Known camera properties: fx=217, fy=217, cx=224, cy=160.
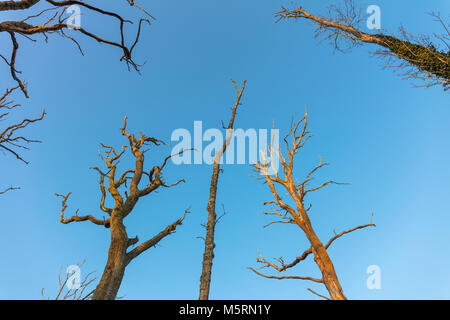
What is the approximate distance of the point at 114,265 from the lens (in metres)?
5.24

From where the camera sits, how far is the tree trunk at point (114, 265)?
487 cm

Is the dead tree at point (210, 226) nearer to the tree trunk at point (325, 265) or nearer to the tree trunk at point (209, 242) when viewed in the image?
the tree trunk at point (209, 242)

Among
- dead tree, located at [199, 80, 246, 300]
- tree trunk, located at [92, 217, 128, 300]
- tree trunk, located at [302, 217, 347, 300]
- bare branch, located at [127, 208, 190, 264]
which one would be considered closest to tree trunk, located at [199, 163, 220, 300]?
dead tree, located at [199, 80, 246, 300]

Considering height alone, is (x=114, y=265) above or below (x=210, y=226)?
below

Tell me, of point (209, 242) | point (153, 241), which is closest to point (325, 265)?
point (209, 242)

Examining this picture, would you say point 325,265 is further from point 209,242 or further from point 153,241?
point 153,241

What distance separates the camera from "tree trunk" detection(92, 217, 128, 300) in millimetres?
4871

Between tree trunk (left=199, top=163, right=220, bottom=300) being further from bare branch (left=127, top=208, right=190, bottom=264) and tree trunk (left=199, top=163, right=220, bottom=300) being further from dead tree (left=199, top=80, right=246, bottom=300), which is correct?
bare branch (left=127, top=208, right=190, bottom=264)

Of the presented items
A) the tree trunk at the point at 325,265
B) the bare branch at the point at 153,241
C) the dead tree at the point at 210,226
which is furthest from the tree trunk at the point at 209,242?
the tree trunk at the point at 325,265

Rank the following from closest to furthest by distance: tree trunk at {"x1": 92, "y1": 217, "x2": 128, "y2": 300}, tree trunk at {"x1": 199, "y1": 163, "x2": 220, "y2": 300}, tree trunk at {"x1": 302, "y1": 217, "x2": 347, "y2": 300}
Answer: tree trunk at {"x1": 302, "y1": 217, "x2": 347, "y2": 300}, tree trunk at {"x1": 92, "y1": 217, "x2": 128, "y2": 300}, tree trunk at {"x1": 199, "y1": 163, "x2": 220, "y2": 300}

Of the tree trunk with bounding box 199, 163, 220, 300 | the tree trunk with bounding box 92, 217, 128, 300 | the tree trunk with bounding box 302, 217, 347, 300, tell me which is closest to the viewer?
the tree trunk with bounding box 302, 217, 347, 300
